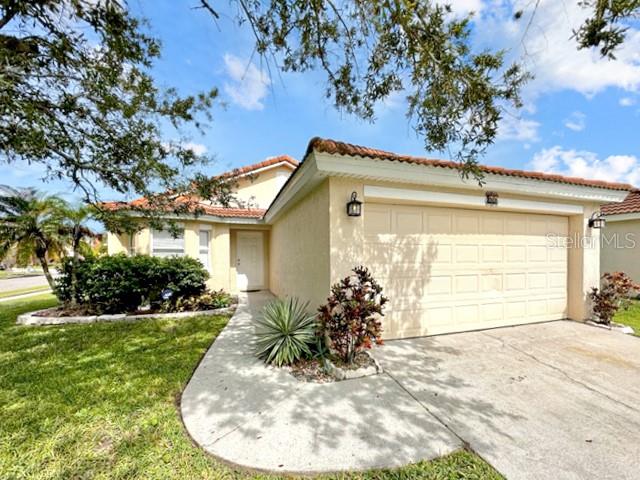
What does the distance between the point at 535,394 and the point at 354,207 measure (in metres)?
3.75

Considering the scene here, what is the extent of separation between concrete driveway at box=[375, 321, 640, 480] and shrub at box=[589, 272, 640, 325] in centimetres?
78

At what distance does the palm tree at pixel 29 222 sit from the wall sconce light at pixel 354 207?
9727 mm

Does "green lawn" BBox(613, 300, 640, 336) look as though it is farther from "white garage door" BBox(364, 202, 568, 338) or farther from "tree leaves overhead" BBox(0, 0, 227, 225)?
"tree leaves overhead" BBox(0, 0, 227, 225)

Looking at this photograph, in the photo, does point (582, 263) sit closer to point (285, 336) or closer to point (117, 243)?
point (285, 336)

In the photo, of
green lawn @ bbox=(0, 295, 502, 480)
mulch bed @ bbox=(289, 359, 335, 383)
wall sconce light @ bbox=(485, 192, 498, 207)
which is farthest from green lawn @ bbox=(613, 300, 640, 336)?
green lawn @ bbox=(0, 295, 502, 480)

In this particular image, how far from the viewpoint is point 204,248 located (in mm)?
11562

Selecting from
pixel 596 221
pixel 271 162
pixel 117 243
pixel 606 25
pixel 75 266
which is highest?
pixel 271 162

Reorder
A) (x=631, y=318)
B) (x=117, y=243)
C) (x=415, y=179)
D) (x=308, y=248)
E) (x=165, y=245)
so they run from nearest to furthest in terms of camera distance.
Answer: (x=415, y=179) < (x=308, y=248) < (x=631, y=318) < (x=117, y=243) < (x=165, y=245)

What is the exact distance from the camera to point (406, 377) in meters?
4.12

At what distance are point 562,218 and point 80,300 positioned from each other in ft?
47.5

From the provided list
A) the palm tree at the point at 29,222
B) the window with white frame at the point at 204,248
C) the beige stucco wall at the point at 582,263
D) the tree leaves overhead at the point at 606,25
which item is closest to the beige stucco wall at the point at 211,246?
the window with white frame at the point at 204,248

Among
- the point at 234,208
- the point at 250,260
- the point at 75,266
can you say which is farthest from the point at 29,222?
the point at 250,260

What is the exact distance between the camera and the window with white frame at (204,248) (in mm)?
11469

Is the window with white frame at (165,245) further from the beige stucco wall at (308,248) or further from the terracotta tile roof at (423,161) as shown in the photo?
the terracotta tile roof at (423,161)
